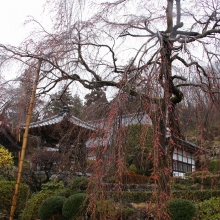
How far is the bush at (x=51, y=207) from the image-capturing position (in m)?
6.42

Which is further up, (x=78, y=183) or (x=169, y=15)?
(x=169, y=15)

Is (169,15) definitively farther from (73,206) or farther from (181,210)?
(73,206)

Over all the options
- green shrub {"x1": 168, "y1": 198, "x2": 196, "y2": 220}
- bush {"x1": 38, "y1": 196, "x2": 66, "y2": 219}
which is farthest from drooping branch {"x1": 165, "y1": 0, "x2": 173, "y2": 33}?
A: bush {"x1": 38, "y1": 196, "x2": 66, "y2": 219}

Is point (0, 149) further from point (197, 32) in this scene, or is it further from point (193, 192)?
point (197, 32)

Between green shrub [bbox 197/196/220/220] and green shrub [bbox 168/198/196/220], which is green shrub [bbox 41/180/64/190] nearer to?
green shrub [bbox 197/196/220/220]

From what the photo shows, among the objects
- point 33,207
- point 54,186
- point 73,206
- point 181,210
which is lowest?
point 33,207

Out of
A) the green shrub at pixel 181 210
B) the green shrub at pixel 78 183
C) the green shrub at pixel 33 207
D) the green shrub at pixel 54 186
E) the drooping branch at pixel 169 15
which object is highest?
the drooping branch at pixel 169 15

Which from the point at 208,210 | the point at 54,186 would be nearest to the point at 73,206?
the point at 208,210

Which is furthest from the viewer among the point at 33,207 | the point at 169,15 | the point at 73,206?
the point at 33,207

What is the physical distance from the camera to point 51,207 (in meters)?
6.44

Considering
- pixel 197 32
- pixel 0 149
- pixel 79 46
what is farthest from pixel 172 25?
pixel 0 149

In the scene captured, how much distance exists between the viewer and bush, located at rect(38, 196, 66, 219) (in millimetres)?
6418

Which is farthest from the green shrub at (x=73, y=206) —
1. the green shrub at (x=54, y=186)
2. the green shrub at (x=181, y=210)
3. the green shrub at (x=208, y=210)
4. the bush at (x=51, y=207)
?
the green shrub at (x=54, y=186)

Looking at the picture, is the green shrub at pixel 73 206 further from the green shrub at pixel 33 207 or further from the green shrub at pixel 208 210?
the green shrub at pixel 208 210
